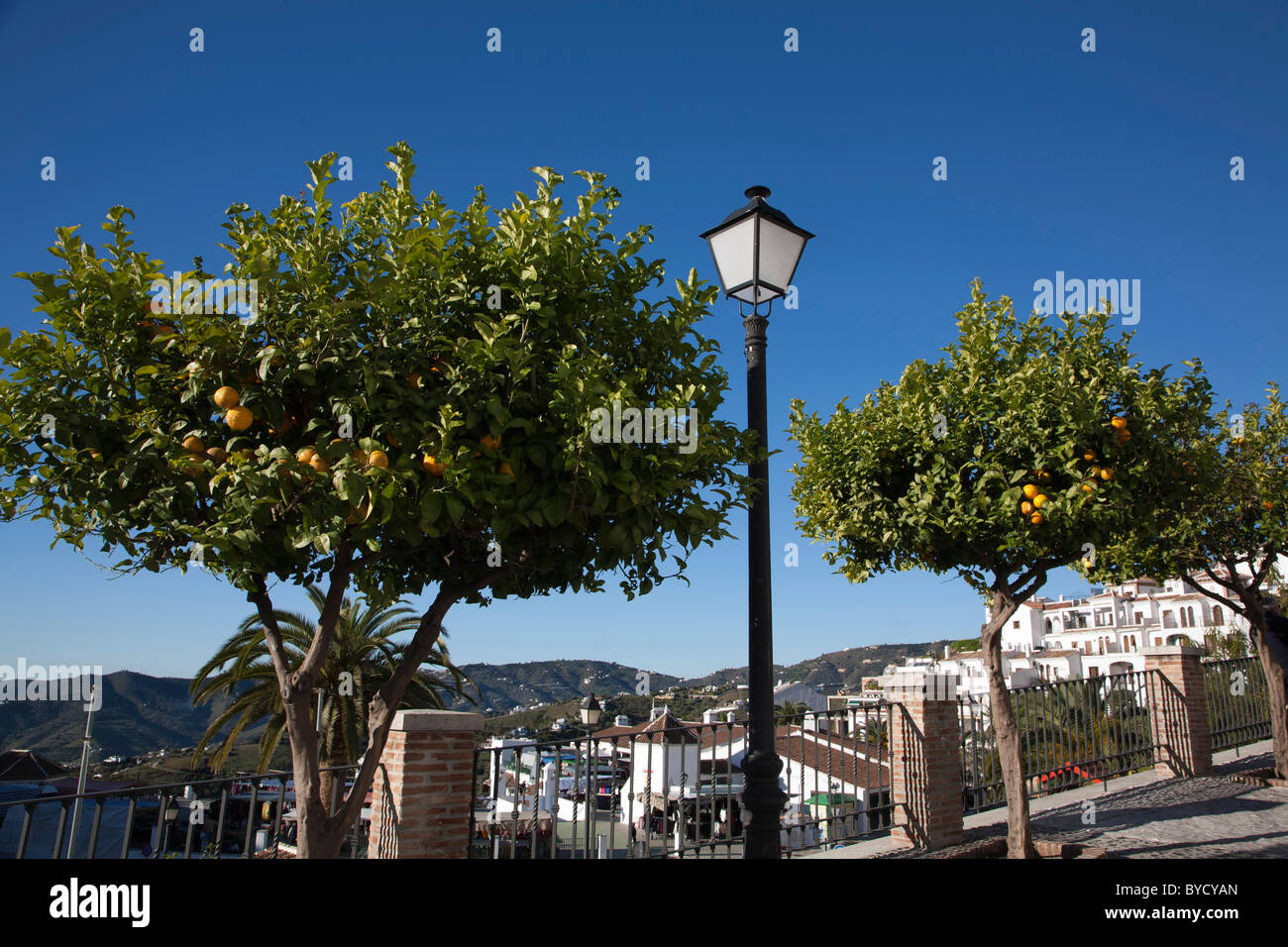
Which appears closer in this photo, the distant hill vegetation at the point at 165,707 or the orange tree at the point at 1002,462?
the orange tree at the point at 1002,462

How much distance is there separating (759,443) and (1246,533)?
10.6 meters

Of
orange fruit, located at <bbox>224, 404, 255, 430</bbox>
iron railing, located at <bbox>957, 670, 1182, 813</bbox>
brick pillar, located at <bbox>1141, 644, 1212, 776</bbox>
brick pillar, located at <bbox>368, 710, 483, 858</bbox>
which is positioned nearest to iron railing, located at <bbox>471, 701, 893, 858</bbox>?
brick pillar, located at <bbox>368, 710, 483, 858</bbox>

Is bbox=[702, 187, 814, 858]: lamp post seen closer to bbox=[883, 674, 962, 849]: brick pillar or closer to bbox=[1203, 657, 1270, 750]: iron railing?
bbox=[883, 674, 962, 849]: brick pillar

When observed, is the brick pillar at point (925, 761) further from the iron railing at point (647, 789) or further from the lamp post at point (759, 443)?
the lamp post at point (759, 443)

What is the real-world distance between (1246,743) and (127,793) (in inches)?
689

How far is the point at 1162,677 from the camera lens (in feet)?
37.6

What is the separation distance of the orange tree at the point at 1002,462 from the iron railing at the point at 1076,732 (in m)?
2.08

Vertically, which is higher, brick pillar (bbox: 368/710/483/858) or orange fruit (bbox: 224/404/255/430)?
orange fruit (bbox: 224/404/255/430)

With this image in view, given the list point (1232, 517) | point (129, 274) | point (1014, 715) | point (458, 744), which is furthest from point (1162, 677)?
point (129, 274)

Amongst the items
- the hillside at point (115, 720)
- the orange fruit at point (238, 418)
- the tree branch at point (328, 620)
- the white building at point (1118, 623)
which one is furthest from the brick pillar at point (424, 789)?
the white building at point (1118, 623)

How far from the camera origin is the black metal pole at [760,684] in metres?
4.59

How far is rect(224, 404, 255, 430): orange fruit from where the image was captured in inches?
136

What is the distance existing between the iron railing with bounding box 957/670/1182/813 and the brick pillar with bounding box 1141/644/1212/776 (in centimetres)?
2

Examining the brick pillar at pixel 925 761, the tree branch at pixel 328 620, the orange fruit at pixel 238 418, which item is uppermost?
the orange fruit at pixel 238 418
